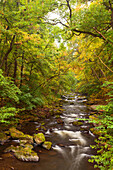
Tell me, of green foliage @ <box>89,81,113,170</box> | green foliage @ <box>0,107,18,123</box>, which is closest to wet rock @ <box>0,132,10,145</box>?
green foliage @ <box>0,107,18,123</box>

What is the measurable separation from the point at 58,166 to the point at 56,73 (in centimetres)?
761

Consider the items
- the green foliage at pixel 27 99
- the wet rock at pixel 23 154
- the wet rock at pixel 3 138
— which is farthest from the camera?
the green foliage at pixel 27 99

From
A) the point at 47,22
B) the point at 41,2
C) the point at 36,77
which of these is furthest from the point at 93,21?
the point at 36,77

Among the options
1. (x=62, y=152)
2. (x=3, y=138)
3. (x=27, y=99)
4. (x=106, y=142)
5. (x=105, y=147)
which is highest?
(x=27, y=99)

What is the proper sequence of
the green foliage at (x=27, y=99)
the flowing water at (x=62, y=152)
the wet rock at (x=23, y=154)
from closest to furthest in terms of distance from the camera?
1. the flowing water at (x=62, y=152)
2. the wet rock at (x=23, y=154)
3. the green foliage at (x=27, y=99)

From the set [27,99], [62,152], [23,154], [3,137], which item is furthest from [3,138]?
[27,99]

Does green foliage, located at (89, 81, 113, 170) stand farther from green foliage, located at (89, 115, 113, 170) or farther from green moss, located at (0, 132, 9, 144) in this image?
green moss, located at (0, 132, 9, 144)

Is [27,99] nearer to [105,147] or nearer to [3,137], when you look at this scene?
[3,137]

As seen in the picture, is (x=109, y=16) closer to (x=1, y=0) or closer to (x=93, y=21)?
(x=93, y=21)

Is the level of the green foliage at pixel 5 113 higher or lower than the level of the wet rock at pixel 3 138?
higher

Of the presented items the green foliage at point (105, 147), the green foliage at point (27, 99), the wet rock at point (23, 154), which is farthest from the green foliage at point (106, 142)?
the green foliage at point (27, 99)

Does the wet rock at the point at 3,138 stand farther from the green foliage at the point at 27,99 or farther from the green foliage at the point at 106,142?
the green foliage at the point at 106,142

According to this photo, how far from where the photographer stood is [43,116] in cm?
1016

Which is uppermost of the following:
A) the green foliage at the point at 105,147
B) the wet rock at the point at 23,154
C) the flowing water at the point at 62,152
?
the green foliage at the point at 105,147
